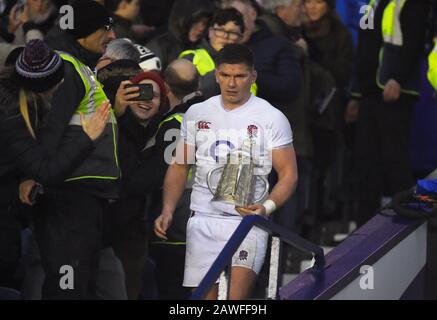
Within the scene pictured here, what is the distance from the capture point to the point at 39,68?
8117mm

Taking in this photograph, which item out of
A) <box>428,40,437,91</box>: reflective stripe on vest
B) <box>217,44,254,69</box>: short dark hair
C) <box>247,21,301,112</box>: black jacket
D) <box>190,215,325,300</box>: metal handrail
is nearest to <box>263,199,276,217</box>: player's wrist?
<box>190,215,325,300</box>: metal handrail

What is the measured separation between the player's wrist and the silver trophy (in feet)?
0.57

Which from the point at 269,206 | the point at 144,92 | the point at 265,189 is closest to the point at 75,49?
the point at 144,92

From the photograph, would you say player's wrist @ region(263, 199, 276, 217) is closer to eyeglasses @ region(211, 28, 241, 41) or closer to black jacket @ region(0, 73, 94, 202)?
black jacket @ region(0, 73, 94, 202)

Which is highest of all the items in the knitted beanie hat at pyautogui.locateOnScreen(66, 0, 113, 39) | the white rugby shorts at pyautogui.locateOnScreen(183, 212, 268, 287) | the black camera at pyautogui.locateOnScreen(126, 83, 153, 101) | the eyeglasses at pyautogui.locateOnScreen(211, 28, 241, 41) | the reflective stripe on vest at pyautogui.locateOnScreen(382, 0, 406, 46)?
the reflective stripe on vest at pyautogui.locateOnScreen(382, 0, 406, 46)

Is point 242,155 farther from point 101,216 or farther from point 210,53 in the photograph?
point 210,53

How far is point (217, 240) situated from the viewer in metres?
8.41

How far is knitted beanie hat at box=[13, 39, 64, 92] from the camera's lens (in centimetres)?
813

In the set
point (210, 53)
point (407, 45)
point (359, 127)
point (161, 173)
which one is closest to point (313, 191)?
point (359, 127)

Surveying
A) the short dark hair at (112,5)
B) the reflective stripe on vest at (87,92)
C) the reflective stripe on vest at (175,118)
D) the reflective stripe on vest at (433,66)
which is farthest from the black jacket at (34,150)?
the reflective stripe on vest at (433,66)

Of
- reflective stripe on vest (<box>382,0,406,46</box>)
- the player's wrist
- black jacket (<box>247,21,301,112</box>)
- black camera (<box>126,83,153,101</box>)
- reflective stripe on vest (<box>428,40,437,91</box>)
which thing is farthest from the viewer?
reflective stripe on vest (<box>382,0,406,46</box>)

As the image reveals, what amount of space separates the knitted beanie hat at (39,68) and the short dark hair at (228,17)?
2355 millimetres

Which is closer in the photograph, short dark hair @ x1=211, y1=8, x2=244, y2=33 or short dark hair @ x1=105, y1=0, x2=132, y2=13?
short dark hair @ x1=211, y1=8, x2=244, y2=33

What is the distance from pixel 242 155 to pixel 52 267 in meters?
1.36
